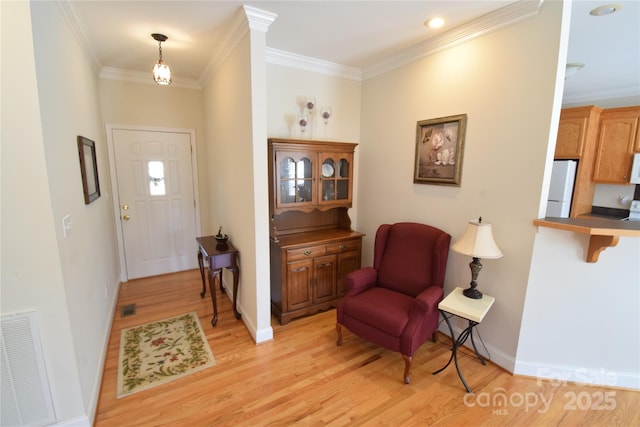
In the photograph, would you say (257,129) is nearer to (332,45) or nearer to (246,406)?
(332,45)

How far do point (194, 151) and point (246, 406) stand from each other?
10.5 feet

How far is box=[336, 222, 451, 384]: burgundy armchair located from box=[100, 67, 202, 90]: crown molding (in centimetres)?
315

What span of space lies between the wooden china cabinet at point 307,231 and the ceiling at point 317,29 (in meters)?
0.93

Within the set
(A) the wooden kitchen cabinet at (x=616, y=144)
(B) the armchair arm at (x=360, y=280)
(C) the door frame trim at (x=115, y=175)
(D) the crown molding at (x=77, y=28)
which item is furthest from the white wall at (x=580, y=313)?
(C) the door frame trim at (x=115, y=175)

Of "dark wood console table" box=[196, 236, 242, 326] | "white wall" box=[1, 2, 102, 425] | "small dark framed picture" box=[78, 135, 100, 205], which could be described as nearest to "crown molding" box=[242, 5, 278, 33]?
"white wall" box=[1, 2, 102, 425]

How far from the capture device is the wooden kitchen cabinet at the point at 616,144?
3480mm

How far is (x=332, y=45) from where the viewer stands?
8.63 ft

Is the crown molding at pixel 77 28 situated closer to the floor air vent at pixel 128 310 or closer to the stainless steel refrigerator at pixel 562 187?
the floor air vent at pixel 128 310

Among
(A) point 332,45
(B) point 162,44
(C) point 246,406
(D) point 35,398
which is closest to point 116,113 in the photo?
(B) point 162,44

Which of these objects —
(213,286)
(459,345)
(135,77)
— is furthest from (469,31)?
(135,77)

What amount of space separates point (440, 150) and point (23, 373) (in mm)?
3170

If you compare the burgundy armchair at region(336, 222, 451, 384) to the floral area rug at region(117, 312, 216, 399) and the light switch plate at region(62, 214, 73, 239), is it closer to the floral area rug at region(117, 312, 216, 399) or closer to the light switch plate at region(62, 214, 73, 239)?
the floral area rug at region(117, 312, 216, 399)

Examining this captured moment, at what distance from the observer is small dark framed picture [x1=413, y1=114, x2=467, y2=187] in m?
2.40

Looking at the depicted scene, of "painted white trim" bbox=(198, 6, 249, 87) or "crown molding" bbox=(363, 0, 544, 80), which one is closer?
"crown molding" bbox=(363, 0, 544, 80)
